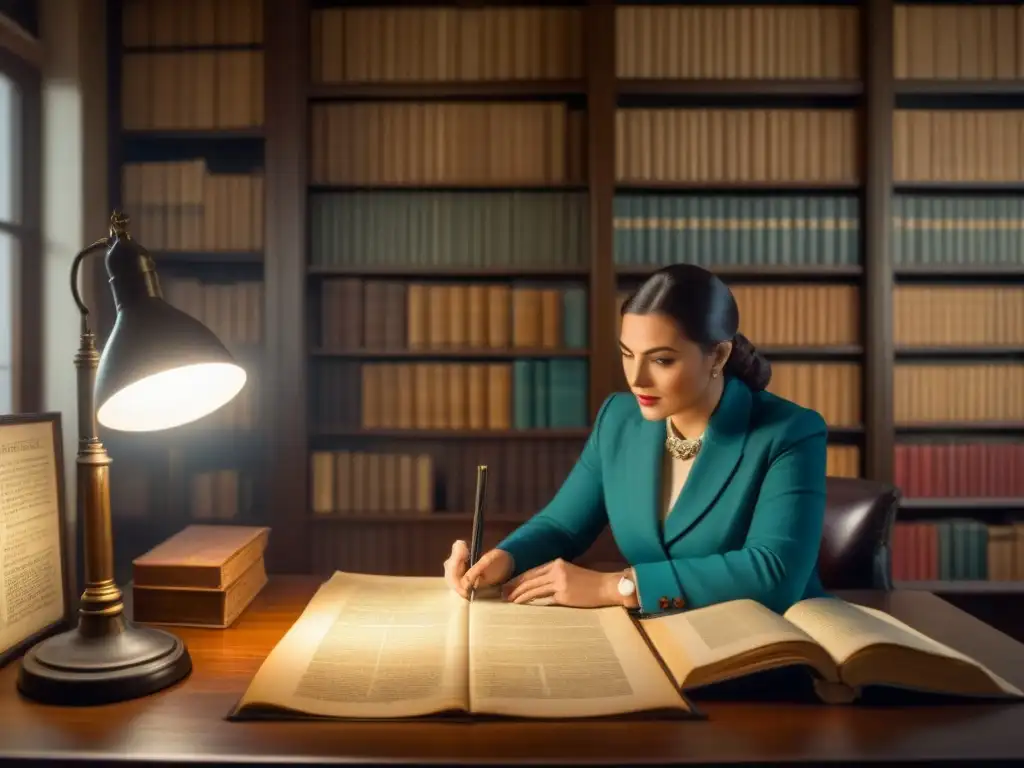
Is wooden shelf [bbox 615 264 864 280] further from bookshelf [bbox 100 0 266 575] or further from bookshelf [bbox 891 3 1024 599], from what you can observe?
bookshelf [bbox 100 0 266 575]

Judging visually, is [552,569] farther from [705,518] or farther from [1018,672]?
[1018,672]

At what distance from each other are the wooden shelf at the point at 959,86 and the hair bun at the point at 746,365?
1789 mm

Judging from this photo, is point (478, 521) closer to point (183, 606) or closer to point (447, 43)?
point (183, 606)

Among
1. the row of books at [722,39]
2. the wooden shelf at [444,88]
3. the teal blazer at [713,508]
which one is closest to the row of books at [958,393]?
the row of books at [722,39]

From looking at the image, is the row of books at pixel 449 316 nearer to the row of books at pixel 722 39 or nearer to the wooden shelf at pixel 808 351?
the wooden shelf at pixel 808 351

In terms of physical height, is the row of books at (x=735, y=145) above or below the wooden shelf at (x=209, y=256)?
above

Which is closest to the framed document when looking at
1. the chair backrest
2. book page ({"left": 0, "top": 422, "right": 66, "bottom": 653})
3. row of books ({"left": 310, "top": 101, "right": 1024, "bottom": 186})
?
book page ({"left": 0, "top": 422, "right": 66, "bottom": 653})

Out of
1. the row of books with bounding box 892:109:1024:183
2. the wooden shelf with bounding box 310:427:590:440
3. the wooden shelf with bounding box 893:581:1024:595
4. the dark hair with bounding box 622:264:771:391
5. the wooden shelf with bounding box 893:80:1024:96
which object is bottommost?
the wooden shelf with bounding box 893:581:1024:595

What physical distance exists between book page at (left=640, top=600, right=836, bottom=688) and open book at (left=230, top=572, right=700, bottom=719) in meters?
0.03

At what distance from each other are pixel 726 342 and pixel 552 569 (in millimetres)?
434

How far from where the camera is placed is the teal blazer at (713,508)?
1126 mm

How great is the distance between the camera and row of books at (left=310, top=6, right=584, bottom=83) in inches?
107

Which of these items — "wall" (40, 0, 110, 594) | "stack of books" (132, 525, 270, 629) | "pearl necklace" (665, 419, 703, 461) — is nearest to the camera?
"stack of books" (132, 525, 270, 629)

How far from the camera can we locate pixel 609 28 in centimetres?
266
